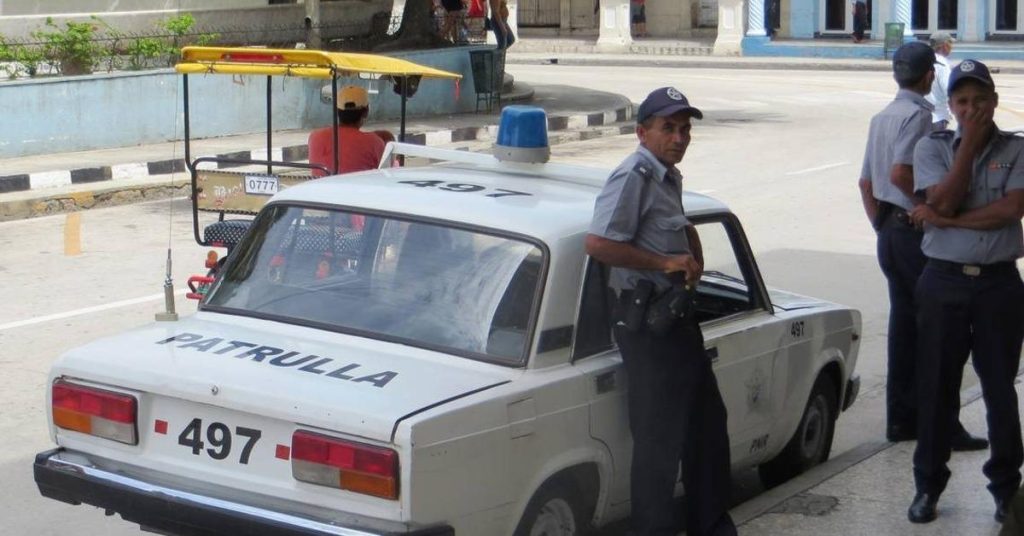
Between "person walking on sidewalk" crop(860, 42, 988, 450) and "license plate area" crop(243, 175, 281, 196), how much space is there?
3.03m

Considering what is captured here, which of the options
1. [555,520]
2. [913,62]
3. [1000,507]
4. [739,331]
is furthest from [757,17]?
[555,520]

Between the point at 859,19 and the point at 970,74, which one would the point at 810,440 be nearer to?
the point at 970,74

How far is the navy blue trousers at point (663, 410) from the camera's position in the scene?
4.78 metres

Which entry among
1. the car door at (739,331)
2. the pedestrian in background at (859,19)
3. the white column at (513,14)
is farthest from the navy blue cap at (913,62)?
the white column at (513,14)

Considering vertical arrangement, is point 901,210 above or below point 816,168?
above

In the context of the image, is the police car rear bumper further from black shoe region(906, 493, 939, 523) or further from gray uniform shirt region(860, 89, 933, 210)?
gray uniform shirt region(860, 89, 933, 210)

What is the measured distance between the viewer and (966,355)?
212 inches

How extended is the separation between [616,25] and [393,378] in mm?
43973

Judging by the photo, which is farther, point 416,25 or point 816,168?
point 416,25

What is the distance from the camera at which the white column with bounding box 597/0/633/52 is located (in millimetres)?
47469

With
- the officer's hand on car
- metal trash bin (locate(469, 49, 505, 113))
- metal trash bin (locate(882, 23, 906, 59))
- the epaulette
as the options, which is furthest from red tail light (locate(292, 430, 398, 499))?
metal trash bin (locate(882, 23, 906, 59))

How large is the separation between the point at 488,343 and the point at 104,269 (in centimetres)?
703

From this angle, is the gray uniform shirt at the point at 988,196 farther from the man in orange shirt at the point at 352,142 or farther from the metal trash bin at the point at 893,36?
the metal trash bin at the point at 893,36

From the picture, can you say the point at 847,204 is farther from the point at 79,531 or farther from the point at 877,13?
the point at 877,13
